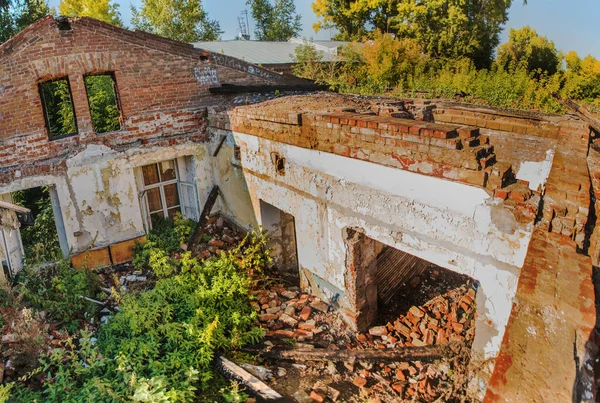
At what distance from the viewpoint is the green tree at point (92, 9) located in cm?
2411

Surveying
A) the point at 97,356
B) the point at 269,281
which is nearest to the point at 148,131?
the point at 269,281

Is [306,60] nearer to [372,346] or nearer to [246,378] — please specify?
[372,346]

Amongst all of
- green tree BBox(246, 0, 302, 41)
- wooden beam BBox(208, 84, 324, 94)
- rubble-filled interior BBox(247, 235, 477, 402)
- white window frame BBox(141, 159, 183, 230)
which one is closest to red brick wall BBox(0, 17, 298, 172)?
wooden beam BBox(208, 84, 324, 94)

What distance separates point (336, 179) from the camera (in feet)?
19.1

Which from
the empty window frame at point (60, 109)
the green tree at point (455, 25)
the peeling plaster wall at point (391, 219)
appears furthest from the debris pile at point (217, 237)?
the green tree at point (455, 25)

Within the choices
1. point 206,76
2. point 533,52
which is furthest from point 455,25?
point 206,76

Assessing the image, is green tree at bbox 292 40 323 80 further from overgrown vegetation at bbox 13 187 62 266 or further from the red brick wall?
overgrown vegetation at bbox 13 187 62 266

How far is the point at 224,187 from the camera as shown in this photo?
30.0ft

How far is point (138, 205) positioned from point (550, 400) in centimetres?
815

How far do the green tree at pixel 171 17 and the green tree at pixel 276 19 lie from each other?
10.9 m

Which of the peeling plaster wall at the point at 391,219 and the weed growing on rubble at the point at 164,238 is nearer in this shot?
the peeling plaster wall at the point at 391,219

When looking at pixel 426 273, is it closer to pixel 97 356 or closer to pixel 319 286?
pixel 319 286

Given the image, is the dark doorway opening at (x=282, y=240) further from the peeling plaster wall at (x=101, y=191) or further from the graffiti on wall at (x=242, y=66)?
the graffiti on wall at (x=242, y=66)

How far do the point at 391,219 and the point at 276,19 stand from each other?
38180mm
